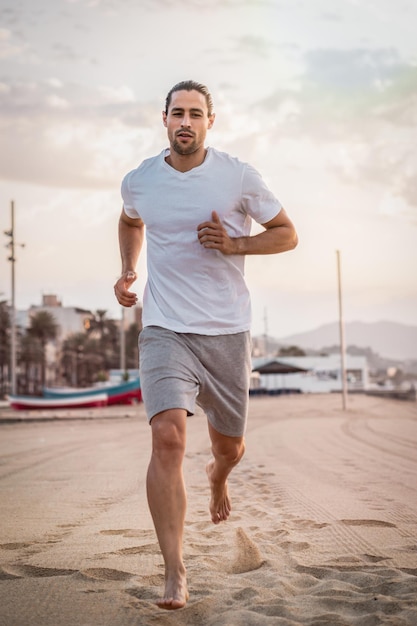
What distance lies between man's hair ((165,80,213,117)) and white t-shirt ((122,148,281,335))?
30cm

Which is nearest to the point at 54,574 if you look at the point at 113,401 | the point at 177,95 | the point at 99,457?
the point at 177,95

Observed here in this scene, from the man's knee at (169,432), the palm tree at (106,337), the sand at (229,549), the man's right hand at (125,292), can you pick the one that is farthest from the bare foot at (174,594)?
the palm tree at (106,337)

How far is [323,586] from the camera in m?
4.06

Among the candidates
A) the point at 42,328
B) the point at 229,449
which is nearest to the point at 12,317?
the point at 42,328

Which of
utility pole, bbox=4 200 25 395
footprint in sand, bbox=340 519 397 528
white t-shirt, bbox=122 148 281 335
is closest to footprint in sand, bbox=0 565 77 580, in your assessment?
white t-shirt, bbox=122 148 281 335

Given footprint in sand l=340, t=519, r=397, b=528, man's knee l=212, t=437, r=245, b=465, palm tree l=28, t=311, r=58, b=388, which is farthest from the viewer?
palm tree l=28, t=311, r=58, b=388

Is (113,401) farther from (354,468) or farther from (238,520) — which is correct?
(238,520)

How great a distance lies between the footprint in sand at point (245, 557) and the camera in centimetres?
451

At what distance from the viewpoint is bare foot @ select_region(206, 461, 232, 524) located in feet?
16.6

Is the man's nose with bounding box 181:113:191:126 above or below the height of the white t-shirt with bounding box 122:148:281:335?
above

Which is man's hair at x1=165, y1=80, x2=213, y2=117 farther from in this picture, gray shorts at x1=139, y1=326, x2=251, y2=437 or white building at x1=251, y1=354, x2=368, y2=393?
white building at x1=251, y1=354, x2=368, y2=393

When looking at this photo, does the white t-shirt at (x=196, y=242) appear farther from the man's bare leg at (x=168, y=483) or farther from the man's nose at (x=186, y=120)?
the man's bare leg at (x=168, y=483)

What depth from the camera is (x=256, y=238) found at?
4461mm

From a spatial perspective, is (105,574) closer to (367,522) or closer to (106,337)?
(367,522)
